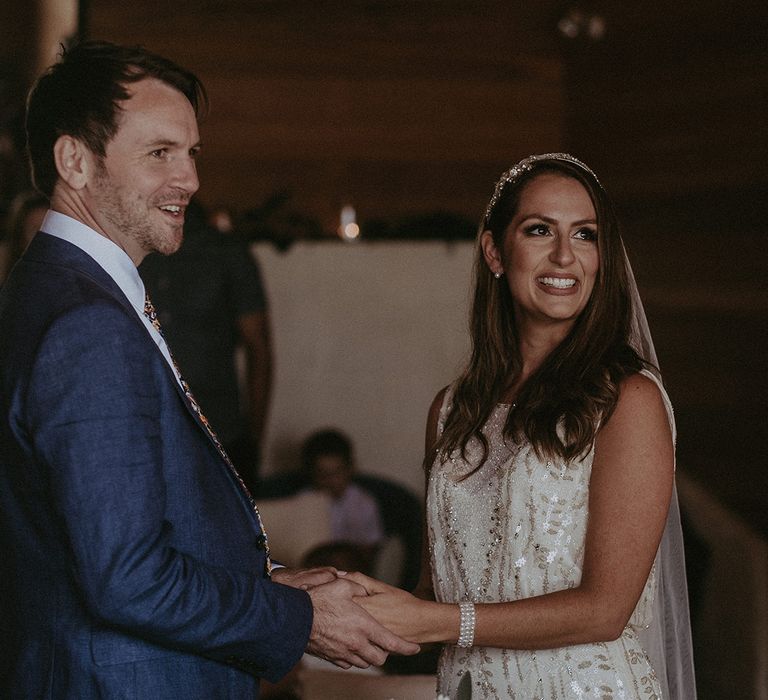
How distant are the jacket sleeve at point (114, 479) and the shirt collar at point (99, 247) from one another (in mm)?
148

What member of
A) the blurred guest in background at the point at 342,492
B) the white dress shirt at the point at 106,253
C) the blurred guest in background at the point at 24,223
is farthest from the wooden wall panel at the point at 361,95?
the white dress shirt at the point at 106,253

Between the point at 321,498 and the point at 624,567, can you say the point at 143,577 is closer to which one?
the point at 624,567

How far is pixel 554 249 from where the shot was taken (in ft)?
6.98

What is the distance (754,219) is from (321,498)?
208cm

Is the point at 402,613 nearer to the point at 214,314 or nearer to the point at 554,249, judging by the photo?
the point at 554,249

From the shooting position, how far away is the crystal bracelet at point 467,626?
6.27 ft

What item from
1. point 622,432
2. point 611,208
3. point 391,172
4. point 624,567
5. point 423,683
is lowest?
point 423,683

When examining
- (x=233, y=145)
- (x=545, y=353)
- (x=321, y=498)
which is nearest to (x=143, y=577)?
(x=545, y=353)

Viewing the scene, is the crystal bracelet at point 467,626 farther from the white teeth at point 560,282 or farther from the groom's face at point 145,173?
the groom's face at point 145,173

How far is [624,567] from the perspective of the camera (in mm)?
1890

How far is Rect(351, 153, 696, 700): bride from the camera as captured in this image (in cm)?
190

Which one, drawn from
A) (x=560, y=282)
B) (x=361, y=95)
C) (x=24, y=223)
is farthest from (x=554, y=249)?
(x=361, y=95)

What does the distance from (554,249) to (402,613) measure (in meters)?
0.74

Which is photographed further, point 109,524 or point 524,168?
point 524,168
